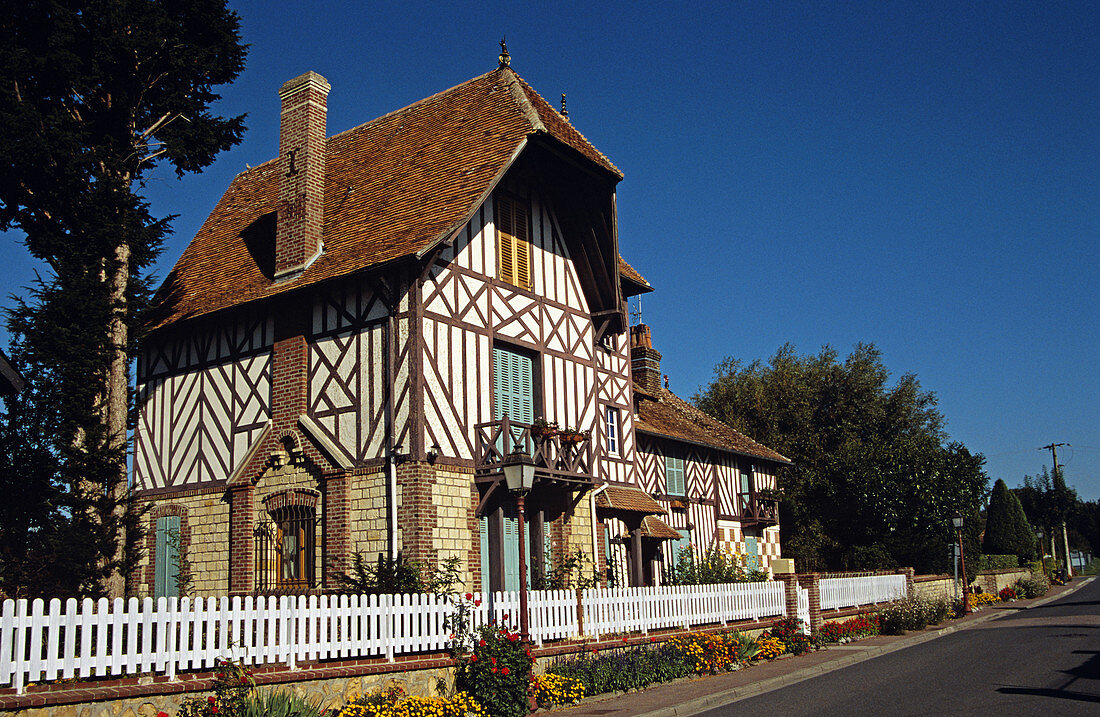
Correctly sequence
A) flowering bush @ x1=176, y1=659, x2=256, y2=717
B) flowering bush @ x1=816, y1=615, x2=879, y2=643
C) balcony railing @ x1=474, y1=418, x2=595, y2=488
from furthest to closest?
flowering bush @ x1=816, y1=615, x2=879, y2=643
balcony railing @ x1=474, y1=418, x2=595, y2=488
flowering bush @ x1=176, y1=659, x2=256, y2=717

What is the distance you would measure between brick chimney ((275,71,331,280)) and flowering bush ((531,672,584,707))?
8.99 m

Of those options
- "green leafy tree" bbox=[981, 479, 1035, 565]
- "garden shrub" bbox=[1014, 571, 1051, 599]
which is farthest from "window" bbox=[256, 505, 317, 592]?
"green leafy tree" bbox=[981, 479, 1035, 565]

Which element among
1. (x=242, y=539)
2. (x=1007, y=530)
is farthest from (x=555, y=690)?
(x=1007, y=530)

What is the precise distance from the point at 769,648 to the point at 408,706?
9560mm

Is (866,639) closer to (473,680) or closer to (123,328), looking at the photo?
(473,680)

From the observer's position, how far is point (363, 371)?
16.1 metres

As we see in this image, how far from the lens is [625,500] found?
2086 cm

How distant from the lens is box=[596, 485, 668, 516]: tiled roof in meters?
20.1

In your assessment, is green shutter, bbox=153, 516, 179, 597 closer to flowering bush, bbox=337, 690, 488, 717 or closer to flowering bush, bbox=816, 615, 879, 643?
flowering bush, bbox=337, 690, 488, 717

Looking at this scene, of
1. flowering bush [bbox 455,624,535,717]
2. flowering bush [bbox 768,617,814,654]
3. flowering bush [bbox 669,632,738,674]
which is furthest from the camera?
flowering bush [bbox 768,617,814,654]

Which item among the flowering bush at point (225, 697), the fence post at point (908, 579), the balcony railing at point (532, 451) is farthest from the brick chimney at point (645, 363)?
the flowering bush at point (225, 697)

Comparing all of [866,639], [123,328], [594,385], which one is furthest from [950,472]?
[123,328]

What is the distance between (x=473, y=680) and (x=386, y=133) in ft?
44.7

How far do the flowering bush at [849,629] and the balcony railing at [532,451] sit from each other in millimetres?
7093
